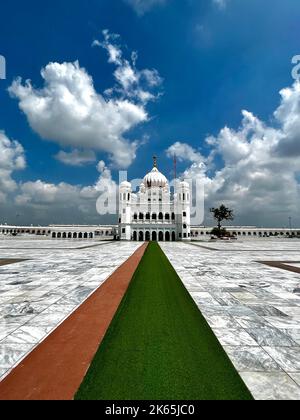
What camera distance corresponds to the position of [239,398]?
266 centimetres

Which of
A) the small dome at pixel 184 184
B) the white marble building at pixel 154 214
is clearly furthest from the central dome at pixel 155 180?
the small dome at pixel 184 184

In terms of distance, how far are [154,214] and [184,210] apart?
8.24 metres

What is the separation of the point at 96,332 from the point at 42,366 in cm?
125

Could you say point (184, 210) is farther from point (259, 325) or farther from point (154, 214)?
point (259, 325)

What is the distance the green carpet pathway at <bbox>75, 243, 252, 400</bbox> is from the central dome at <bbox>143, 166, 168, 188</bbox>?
6579 centimetres

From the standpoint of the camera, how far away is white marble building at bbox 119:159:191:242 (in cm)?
6366

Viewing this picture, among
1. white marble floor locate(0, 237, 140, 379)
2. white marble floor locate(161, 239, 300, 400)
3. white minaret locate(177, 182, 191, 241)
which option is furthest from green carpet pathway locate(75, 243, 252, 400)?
white minaret locate(177, 182, 191, 241)

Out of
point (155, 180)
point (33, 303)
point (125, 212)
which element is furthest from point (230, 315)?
point (155, 180)

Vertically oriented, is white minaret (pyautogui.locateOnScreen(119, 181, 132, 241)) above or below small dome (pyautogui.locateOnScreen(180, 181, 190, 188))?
below

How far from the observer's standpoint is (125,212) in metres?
64.3

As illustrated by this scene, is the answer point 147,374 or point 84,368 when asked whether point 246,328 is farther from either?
point 84,368

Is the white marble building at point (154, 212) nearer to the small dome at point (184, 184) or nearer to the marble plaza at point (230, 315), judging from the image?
the small dome at point (184, 184)

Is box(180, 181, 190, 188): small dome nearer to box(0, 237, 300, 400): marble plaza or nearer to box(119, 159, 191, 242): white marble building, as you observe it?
box(119, 159, 191, 242): white marble building
